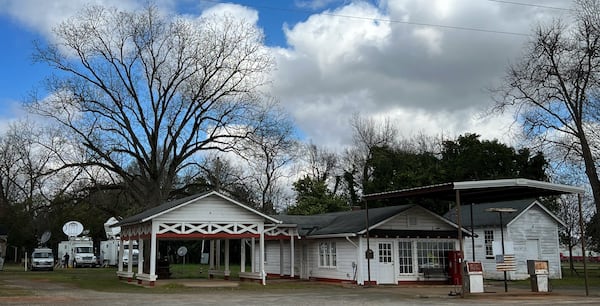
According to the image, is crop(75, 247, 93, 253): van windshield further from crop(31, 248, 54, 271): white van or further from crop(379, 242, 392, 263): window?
crop(379, 242, 392, 263): window

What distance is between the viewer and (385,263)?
2825 centimetres

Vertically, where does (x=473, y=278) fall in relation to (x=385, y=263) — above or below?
below

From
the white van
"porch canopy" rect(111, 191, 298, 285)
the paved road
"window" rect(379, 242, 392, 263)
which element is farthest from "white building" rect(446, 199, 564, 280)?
the white van

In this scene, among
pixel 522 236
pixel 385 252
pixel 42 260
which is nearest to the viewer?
pixel 385 252

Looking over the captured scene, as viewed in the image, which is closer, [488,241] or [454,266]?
[454,266]

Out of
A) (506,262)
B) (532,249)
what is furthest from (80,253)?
(506,262)

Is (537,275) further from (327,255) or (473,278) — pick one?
(327,255)

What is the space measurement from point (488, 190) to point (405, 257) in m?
6.02

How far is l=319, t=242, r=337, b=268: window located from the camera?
30.0 meters

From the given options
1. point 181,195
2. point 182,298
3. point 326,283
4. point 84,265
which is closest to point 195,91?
point 181,195

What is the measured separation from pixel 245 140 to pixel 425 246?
15.6m

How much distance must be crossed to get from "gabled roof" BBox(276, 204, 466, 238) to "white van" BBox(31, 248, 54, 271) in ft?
80.3

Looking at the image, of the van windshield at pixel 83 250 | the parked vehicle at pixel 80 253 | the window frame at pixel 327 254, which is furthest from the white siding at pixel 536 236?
the van windshield at pixel 83 250

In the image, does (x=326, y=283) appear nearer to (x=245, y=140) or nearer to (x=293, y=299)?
(x=293, y=299)
